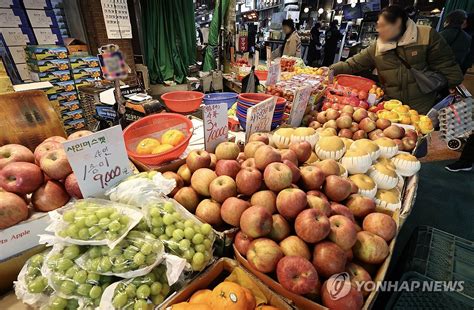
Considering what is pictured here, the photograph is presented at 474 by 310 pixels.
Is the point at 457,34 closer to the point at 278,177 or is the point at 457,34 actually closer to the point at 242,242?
the point at 278,177

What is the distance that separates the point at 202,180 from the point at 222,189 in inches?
5.6

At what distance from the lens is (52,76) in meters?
4.18

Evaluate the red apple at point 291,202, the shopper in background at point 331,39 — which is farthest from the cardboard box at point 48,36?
the shopper in background at point 331,39

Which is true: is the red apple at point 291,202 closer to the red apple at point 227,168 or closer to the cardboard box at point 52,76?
the red apple at point 227,168

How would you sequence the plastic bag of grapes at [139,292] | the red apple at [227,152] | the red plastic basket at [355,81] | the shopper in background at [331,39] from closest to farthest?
the plastic bag of grapes at [139,292], the red apple at [227,152], the red plastic basket at [355,81], the shopper in background at [331,39]

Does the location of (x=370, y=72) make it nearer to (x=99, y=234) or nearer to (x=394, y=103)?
(x=394, y=103)

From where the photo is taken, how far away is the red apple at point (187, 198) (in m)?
1.31

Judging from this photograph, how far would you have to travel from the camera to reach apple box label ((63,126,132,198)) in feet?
3.50

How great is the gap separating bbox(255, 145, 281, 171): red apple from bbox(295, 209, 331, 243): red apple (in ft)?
1.07

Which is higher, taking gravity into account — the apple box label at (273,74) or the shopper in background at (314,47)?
the apple box label at (273,74)

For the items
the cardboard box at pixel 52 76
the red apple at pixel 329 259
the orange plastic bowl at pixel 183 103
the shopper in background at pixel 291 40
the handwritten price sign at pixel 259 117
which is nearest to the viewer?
the red apple at pixel 329 259

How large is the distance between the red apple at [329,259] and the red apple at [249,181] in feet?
1.28

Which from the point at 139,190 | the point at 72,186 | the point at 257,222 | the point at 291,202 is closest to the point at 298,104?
the point at 291,202

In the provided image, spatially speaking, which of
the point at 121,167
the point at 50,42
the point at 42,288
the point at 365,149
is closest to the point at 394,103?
the point at 365,149
